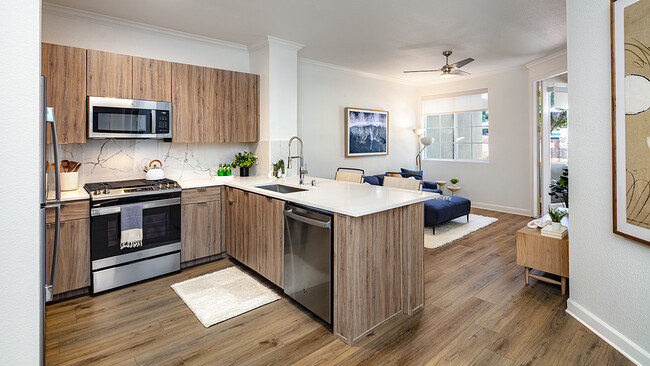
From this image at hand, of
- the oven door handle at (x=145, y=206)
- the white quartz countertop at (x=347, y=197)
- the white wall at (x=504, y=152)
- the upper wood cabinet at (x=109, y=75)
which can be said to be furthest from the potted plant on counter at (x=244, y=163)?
the white wall at (x=504, y=152)

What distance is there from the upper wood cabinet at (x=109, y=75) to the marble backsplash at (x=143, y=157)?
0.59m

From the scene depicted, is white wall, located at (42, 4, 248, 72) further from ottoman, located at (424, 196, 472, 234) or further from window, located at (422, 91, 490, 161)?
window, located at (422, 91, 490, 161)

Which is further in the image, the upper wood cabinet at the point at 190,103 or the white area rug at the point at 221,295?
the upper wood cabinet at the point at 190,103

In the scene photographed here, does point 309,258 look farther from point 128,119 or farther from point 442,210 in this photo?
point 442,210

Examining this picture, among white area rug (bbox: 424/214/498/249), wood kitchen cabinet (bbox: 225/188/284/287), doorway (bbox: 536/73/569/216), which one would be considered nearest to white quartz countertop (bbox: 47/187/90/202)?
wood kitchen cabinet (bbox: 225/188/284/287)

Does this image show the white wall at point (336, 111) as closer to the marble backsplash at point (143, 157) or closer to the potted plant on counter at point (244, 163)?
the potted plant on counter at point (244, 163)

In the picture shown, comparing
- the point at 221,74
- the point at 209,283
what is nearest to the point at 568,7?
the point at 221,74

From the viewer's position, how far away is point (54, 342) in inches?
90.2

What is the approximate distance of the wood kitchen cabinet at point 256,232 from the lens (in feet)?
9.49

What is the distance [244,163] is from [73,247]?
2.06 meters

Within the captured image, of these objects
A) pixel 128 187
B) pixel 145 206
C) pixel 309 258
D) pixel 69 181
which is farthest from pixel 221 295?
pixel 69 181

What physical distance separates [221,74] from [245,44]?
0.71m

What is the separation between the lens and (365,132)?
6367 millimetres

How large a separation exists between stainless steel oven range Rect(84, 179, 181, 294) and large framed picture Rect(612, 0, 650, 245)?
3632mm
